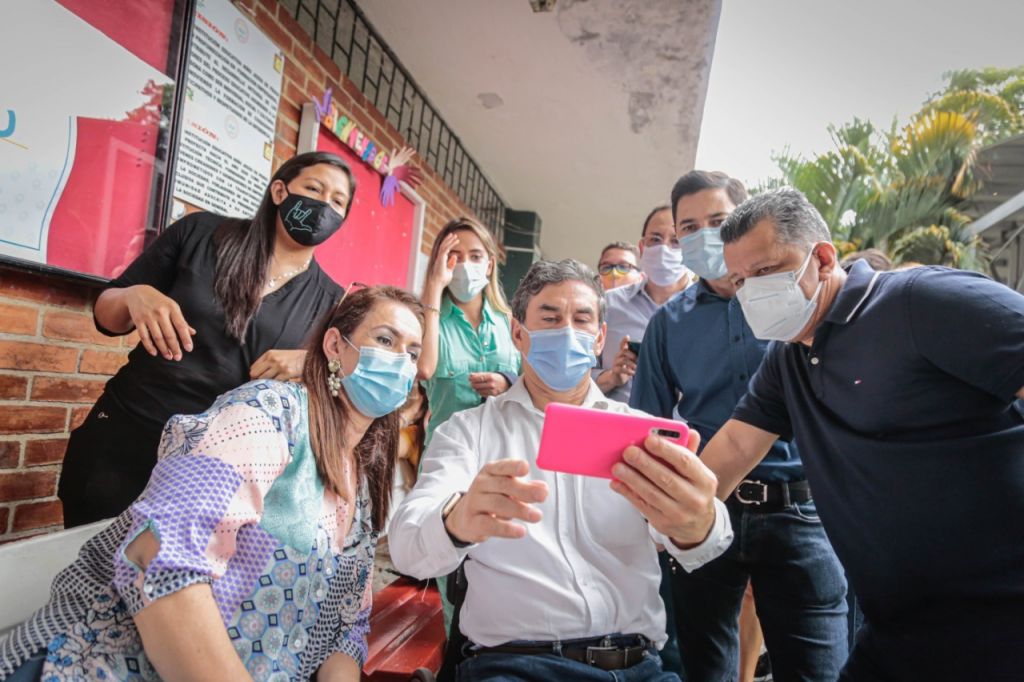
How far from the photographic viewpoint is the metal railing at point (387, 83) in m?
2.99

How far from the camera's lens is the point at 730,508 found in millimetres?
1728

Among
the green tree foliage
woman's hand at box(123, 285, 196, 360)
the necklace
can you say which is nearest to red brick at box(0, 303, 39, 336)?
woman's hand at box(123, 285, 196, 360)

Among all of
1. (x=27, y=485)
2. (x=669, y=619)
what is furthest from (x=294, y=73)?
(x=669, y=619)

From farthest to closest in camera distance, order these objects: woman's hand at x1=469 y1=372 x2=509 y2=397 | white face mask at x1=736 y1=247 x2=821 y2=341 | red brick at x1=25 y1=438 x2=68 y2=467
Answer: woman's hand at x1=469 y1=372 x2=509 y2=397 → red brick at x1=25 y1=438 x2=68 y2=467 → white face mask at x1=736 y1=247 x2=821 y2=341

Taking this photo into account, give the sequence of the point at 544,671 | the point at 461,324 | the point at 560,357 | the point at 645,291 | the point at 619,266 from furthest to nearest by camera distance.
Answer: the point at 619,266 < the point at 645,291 < the point at 461,324 < the point at 560,357 < the point at 544,671

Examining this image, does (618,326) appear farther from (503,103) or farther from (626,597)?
(503,103)

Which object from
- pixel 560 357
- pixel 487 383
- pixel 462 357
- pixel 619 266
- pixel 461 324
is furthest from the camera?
pixel 619 266

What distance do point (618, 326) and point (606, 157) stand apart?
2683mm

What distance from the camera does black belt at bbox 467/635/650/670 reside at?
1240mm

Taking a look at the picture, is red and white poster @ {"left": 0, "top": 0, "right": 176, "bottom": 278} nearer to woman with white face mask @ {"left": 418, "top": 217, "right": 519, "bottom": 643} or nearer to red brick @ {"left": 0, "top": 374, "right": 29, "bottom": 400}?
red brick @ {"left": 0, "top": 374, "right": 29, "bottom": 400}

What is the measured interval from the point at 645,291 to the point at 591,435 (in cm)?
181

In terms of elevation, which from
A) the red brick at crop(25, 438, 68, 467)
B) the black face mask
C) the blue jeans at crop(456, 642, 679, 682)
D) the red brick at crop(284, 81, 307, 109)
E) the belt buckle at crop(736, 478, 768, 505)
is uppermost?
the red brick at crop(284, 81, 307, 109)

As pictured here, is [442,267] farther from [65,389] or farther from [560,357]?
[65,389]

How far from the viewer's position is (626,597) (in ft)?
4.33
